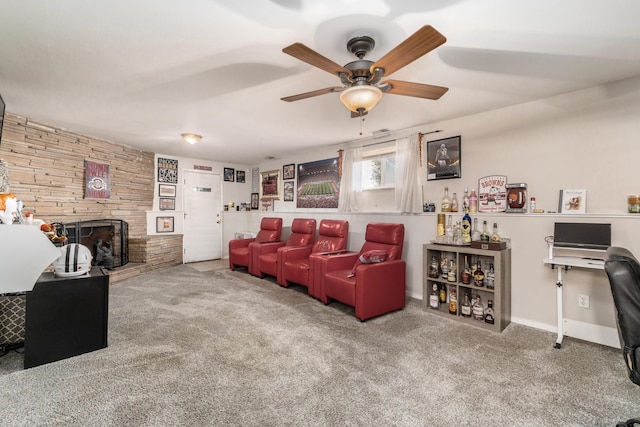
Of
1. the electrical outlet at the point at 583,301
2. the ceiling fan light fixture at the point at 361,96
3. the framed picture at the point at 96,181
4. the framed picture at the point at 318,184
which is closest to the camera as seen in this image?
the ceiling fan light fixture at the point at 361,96

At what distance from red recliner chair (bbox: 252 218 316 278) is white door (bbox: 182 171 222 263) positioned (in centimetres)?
201

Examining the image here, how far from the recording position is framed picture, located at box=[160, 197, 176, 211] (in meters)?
5.58

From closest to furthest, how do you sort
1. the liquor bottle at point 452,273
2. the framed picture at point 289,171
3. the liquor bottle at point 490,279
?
1. the liquor bottle at point 490,279
2. the liquor bottle at point 452,273
3. the framed picture at point 289,171

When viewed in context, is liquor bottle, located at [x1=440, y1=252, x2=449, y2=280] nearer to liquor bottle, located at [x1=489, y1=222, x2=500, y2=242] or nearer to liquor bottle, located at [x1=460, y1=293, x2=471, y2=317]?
liquor bottle, located at [x1=460, y1=293, x2=471, y2=317]

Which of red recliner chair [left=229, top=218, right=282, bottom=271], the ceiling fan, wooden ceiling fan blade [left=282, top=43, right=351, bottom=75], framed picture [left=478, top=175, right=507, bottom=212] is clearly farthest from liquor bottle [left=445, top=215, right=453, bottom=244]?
red recliner chair [left=229, top=218, right=282, bottom=271]

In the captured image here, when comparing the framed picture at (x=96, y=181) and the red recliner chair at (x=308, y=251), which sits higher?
the framed picture at (x=96, y=181)

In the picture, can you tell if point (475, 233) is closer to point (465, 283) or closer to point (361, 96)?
point (465, 283)

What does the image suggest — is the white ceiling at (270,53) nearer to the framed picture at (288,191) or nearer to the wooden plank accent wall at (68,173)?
the wooden plank accent wall at (68,173)

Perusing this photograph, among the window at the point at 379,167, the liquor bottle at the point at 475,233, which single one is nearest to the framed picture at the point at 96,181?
the window at the point at 379,167

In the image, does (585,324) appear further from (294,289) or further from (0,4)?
(0,4)

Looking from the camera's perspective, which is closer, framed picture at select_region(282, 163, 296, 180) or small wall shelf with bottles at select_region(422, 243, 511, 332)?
small wall shelf with bottles at select_region(422, 243, 511, 332)

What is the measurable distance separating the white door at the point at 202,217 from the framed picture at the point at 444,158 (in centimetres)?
468

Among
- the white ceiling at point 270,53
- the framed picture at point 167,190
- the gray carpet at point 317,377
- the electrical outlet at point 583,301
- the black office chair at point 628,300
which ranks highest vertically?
the white ceiling at point 270,53

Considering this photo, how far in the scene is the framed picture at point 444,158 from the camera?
3.39 metres
